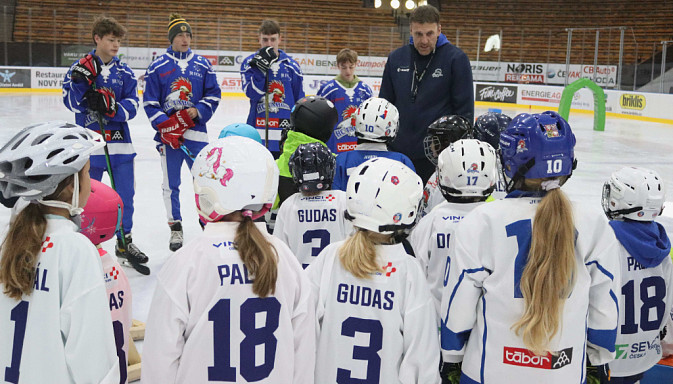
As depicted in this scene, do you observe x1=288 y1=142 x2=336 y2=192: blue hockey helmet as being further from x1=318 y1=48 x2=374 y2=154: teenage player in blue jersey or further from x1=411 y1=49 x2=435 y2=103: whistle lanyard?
x1=318 y1=48 x2=374 y2=154: teenage player in blue jersey

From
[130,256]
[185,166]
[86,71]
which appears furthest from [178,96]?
[185,166]

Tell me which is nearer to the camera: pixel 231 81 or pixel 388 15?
pixel 231 81

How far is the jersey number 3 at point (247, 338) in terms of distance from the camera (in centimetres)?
170

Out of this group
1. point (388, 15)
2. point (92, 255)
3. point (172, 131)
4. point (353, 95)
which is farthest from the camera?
point (388, 15)

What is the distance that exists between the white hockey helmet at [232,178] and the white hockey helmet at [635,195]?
4.61ft

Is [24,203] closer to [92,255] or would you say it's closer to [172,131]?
[92,255]

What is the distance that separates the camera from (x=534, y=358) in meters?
1.87

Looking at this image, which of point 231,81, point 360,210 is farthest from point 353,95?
point 231,81

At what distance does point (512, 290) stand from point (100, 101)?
Result: 331 centimetres

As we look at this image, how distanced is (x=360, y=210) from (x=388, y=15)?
78.6 ft

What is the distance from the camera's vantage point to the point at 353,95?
595 centimetres

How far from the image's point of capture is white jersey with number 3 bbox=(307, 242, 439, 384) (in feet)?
6.15

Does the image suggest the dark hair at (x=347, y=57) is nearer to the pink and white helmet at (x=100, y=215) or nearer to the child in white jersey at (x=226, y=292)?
the pink and white helmet at (x=100, y=215)

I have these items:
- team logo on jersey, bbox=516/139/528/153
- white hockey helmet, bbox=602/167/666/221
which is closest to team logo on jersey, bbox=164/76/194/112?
white hockey helmet, bbox=602/167/666/221
